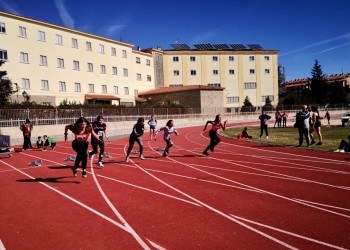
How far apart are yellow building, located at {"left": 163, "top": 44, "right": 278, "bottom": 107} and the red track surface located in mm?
52105

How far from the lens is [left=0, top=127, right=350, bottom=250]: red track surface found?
4.72 m

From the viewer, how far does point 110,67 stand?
159 feet

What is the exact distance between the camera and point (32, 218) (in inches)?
231

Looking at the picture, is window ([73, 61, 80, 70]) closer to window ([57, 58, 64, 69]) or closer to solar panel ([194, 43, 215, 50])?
window ([57, 58, 64, 69])

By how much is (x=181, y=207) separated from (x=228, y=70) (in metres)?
60.0

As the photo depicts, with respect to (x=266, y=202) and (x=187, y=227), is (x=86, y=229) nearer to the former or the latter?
(x=187, y=227)

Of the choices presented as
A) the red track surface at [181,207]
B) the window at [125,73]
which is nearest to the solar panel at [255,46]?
the window at [125,73]

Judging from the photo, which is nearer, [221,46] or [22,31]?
[22,31]

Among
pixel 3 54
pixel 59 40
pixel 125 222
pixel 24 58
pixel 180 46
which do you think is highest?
pixel 180 46

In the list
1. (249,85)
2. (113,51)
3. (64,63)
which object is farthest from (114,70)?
(249,85)

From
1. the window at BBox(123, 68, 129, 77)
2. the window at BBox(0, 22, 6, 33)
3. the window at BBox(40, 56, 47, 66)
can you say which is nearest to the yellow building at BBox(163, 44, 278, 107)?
the window at BBox(123, 68, 129, 77)

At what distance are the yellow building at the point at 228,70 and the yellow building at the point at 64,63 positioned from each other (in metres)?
10.6

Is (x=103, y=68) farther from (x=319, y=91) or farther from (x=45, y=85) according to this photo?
(x=319, y=91)

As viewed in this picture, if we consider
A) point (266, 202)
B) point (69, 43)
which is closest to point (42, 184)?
point (266, 202)
